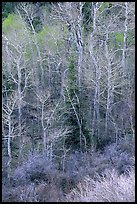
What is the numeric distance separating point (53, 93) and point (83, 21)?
240 inches

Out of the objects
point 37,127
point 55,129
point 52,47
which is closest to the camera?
point 55,129

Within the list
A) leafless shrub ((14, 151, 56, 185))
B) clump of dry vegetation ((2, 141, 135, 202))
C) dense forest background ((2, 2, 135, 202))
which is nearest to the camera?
clump of dry vegetation ((2, 141, 135, 202))

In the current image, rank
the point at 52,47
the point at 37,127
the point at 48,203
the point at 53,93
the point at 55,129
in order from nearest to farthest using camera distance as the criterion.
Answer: the point at 48,203 < the point at 55,129 < the point at 37,127 < the point at 53,93 < the point at 52,47

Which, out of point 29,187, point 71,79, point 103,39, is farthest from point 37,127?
point 103,39

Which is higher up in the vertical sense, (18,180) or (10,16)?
(10,16)

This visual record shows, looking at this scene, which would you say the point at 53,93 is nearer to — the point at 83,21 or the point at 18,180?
the point at 83,21

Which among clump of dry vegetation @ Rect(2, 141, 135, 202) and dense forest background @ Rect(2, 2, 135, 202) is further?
Answer: dense forest background @ Rect(2, 2, 135, 202)

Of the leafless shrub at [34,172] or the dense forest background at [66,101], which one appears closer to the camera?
the leafless shrub at [34,172]

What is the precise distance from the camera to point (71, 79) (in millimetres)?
23734

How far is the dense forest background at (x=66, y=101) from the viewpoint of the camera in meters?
20.0

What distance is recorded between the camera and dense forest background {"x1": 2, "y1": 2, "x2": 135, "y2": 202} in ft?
65.8

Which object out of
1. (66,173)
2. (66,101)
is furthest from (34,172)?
(66,101)

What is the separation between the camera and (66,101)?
2294cm

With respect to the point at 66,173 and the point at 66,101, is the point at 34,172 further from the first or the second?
the point at 66,101
